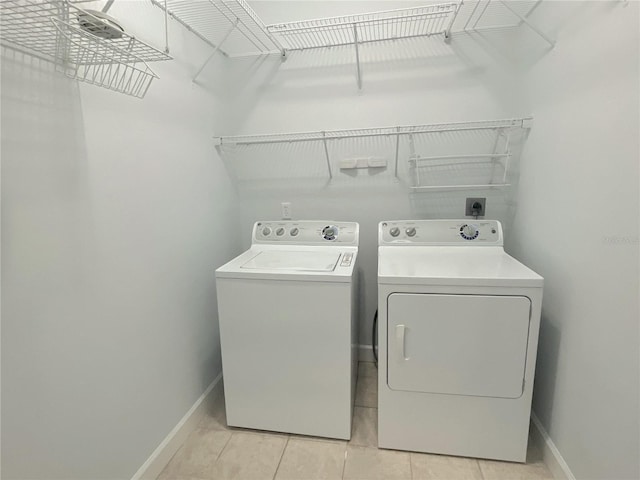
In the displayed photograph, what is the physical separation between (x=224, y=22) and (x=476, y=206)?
183 centimetres


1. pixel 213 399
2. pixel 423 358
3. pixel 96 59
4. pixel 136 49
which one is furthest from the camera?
pixel 213 399

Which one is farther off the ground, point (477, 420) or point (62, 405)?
point (62, 405)

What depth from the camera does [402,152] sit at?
82.5 inches

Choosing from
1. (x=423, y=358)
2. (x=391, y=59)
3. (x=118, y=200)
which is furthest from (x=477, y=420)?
(x=391, y=59)

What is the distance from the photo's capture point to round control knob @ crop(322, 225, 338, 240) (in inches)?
Answer: 78.2

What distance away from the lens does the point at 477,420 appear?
151 cm

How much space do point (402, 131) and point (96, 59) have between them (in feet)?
5.17

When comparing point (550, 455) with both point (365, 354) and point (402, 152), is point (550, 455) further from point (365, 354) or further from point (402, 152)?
point (402, 152)

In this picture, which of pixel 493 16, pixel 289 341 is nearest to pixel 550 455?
pixel 289 341

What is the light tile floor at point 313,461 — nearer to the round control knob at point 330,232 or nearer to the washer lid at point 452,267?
the washer lid at point 452,267

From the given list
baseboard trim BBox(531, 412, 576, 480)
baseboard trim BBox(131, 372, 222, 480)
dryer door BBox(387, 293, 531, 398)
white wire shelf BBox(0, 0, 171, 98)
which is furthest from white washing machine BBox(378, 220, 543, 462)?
white wire shelf BBox(0, 0, 171, 98)

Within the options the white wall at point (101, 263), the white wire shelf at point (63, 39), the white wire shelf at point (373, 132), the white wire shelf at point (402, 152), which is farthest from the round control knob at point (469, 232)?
the white wire shelf at point (63, 39)

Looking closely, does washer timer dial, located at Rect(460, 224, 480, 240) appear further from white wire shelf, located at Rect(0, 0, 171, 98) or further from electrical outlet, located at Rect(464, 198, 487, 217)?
white wire shelf, located at Rect(0, 0, 171, 98)

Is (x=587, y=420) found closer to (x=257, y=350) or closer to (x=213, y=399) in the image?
(x=257, y=350)
